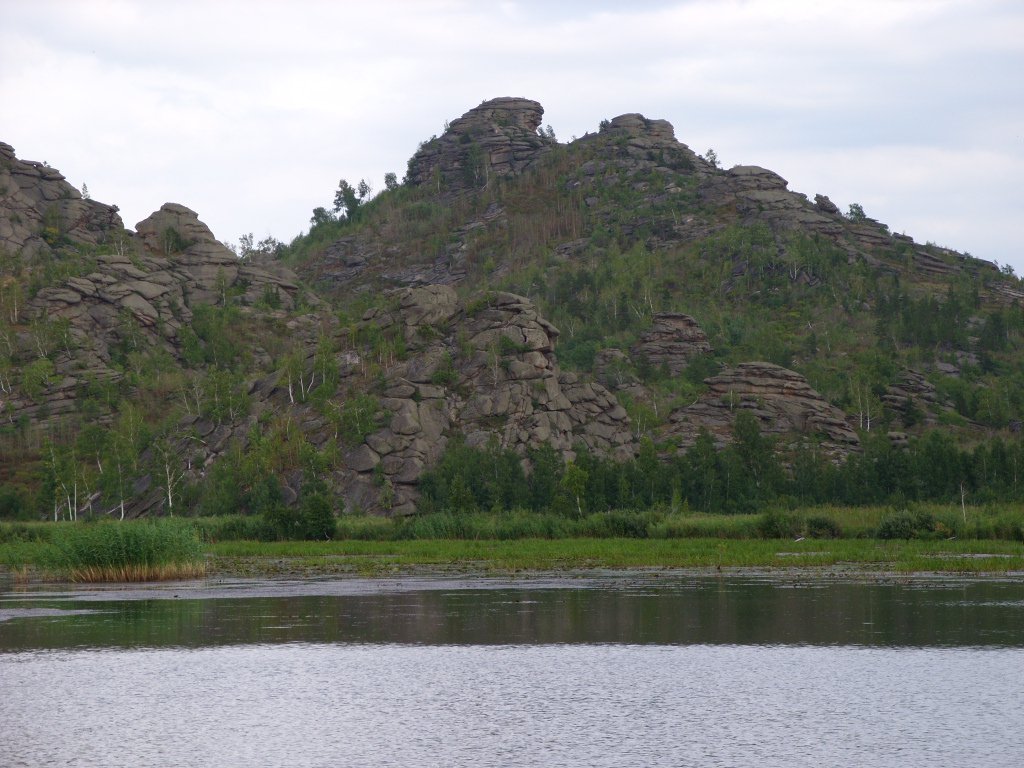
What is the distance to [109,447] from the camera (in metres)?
112

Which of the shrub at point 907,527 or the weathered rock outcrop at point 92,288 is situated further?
the weathered rock outcrop at point 92,288

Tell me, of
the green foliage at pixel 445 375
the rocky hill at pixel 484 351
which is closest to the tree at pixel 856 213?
the rocky hill at pixel 484 351

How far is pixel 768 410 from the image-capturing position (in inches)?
4833

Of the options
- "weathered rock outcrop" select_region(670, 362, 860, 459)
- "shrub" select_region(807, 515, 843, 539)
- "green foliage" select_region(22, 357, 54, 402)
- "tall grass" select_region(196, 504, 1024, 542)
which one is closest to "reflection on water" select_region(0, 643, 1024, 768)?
"tall grass" select_region(196, 504, 1024, 542)

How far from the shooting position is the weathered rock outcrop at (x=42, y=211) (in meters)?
154

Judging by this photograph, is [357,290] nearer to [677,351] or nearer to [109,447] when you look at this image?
[677,351]

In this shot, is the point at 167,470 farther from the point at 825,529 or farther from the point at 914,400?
the point at 914,400

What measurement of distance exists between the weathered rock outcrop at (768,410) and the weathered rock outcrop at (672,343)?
12147 millimetres

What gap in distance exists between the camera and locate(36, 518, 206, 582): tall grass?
4781 centimetres

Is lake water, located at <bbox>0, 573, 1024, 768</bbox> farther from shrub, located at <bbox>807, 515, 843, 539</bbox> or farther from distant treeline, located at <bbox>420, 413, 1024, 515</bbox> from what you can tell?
distant treeline, located at <bbox>420, 413, 1024, 515</bbox>

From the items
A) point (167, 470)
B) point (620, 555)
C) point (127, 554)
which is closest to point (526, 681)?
point (127, 554)

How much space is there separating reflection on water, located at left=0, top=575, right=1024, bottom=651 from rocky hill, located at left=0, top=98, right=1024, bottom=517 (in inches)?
2170

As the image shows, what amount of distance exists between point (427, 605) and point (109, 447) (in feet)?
271

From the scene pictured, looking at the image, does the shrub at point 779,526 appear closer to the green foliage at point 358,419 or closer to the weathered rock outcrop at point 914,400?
the green foliage at point 358,419
